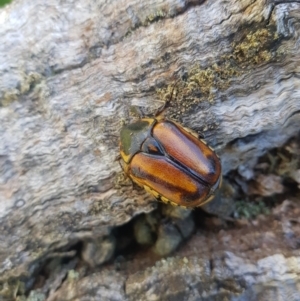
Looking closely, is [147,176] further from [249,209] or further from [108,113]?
[249,209]

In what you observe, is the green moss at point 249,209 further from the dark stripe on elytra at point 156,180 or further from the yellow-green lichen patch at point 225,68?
the yellow-green lichen patch at point 225,68

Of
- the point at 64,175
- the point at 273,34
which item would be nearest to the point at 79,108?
the point at 64,175

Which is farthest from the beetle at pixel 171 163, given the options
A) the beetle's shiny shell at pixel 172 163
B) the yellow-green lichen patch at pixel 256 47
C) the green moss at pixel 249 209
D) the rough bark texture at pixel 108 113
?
the yellow-green lichen patch at pixel 256 47

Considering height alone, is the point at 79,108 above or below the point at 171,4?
below

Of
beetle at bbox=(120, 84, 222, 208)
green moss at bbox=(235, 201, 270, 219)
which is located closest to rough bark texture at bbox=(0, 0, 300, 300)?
beetle at bbox=(120, 84, 222, 208)

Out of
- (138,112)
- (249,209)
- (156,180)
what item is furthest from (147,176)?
(249,209)

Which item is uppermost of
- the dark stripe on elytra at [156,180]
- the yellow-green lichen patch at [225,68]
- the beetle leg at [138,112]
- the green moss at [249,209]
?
the yellow-green lichen patch at [225,68]

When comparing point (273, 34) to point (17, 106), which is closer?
point (273, 34)

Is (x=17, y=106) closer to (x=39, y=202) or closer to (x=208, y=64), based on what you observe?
(x=39, y=202)
